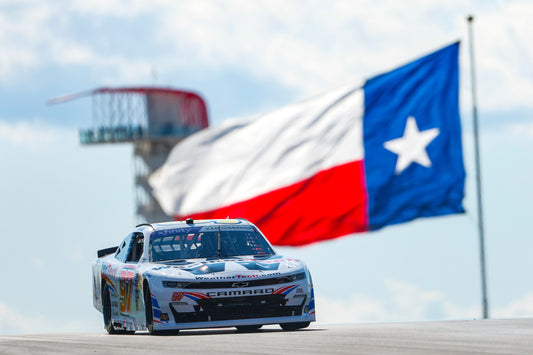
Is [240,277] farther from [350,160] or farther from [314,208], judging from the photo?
[350,160]

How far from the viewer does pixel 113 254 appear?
17.0m

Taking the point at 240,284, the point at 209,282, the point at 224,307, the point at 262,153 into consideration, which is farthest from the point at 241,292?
the point at 262,153

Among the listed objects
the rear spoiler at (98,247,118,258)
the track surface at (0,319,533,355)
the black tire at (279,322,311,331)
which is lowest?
the black tire at (279,322,311,331)

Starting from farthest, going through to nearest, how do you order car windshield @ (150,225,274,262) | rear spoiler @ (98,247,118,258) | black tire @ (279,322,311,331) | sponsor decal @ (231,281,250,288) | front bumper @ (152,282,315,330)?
rear spoiler @ (98,247,118,258), car windshield @ (150,225,274,262), black tire @ (279,322,311,331), sponsor decal @ (231,281,250,288), front bumper @ (152,282,315,330)

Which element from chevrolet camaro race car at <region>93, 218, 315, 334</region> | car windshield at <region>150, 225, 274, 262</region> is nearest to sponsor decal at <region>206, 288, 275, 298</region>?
chevrolet camaro race car at <region>93, 218, 315, 334</region>

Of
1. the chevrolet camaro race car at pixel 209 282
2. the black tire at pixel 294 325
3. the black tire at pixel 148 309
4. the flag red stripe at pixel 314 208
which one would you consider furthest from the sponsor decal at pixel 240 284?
the flag red stripe at pixel 314 208

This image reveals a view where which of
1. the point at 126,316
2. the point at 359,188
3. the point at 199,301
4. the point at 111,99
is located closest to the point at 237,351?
the point at 199,301

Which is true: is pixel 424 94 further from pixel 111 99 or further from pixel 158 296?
pixel 111 99

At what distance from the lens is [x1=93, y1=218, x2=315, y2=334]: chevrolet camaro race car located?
13594 mm

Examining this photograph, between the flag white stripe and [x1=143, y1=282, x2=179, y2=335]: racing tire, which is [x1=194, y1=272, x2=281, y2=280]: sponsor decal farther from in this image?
the flag white stripe

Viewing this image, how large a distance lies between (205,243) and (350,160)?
852cm

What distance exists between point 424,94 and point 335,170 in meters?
2.14

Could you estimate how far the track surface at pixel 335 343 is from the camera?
10.2 metres

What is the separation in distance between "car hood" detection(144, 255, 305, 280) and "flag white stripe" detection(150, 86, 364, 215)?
9.03m
